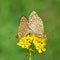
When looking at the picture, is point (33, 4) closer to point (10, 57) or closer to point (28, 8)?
point (28, 8)

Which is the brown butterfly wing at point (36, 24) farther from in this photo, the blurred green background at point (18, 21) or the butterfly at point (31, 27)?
the blurred green background at point (18, 21)

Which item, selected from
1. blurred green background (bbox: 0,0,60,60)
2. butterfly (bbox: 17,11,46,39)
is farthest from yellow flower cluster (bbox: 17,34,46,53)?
blurred green background (bbox: 0,0,60,60)

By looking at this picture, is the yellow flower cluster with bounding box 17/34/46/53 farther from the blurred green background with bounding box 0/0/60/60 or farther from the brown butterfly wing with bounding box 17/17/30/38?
the blurred green background with bounding box 0/0/60/60

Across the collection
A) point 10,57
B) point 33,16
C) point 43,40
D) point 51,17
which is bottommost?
point 43,40

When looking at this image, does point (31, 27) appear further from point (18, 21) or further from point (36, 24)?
point (18, 21)

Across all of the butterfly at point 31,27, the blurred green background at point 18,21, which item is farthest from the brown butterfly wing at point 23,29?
the blurred green background at point 18,21

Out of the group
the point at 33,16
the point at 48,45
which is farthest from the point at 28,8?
the point at 33,16
